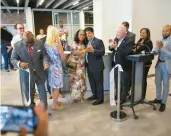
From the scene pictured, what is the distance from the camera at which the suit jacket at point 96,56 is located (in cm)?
292

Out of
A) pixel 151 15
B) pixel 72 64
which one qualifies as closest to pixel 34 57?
pixel 72 64

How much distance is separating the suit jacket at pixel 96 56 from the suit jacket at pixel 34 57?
0.79 metres

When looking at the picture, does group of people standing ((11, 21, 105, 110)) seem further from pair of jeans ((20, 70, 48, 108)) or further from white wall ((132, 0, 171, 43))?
white wall ((132, 0, 171, 43))

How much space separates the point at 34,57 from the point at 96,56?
1.01 meters

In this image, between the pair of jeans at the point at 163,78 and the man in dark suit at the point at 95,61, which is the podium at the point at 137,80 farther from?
the man in dark suit at the point at 95,61

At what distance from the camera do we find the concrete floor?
2.33 meters

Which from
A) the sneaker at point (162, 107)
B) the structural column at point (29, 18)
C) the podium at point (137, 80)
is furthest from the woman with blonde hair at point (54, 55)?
the structural column at point (29, 18)

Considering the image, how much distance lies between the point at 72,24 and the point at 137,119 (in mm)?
9170

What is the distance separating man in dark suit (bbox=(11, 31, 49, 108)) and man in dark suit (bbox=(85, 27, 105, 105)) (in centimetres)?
77

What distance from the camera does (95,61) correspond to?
2996mm

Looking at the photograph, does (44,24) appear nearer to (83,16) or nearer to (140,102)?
(83,16)

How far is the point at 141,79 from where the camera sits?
9.54 ft

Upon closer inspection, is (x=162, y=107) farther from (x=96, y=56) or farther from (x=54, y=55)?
(x=54, y=55)

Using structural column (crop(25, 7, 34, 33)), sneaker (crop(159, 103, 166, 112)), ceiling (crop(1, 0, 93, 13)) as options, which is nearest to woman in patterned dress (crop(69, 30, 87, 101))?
sneaker (crop(159, 103, 166, 112))
